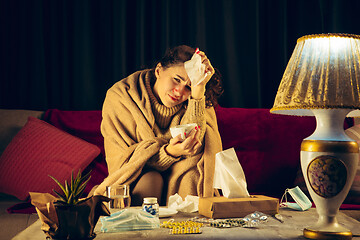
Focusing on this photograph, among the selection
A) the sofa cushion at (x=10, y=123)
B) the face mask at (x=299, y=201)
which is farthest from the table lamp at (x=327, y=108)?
the sofa cushion at (x=10, y=123)

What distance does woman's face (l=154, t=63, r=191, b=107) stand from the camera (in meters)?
1.79

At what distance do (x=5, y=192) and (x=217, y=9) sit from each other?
170 centimetres

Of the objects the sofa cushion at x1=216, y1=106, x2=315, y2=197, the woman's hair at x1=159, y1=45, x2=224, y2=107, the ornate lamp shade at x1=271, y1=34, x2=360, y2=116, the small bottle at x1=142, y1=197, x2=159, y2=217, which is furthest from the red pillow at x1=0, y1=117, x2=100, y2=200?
the ornate lamp shade at x1=271, y1=34, x2=360, y2=116

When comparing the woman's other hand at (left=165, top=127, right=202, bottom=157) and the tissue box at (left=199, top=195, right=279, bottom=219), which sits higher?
the woman's other hand at (left=165, top=127, right=202, bottom=157)

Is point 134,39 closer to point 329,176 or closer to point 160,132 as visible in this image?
point 160,132

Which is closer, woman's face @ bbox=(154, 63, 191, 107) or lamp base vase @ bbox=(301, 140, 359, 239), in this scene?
lamp base vase @ bbox=(301, 140, 359, 239)

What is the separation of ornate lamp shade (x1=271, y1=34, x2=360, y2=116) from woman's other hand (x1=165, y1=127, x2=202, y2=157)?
0.55 meters

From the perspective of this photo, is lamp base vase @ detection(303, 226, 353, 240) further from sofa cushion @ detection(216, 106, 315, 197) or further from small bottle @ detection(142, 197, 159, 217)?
sofa cushion @ detection(216, 106, 315, 197)

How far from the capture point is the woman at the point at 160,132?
166cm

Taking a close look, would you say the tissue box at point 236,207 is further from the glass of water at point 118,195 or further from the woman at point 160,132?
the woman at point 160,132

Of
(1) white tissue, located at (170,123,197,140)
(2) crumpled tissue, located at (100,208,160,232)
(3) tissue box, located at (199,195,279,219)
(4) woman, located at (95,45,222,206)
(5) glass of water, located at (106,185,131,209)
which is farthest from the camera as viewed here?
(4) woman, located at (95,45,222,206)

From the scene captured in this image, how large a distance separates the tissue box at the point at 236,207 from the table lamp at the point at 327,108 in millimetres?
206

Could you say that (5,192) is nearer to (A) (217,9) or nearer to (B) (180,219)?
(B) (180,219)

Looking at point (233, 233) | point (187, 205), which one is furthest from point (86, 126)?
point (233, 233)
